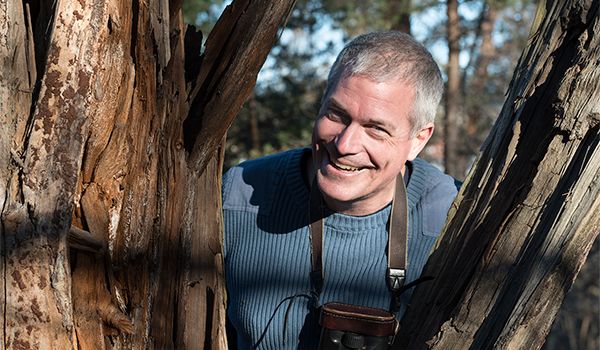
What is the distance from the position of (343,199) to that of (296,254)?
0.88 ft

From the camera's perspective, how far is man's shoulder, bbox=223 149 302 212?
2.66 metres

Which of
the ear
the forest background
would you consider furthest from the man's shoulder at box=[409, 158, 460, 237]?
the forest background

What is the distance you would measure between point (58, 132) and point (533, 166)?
107 centimetres

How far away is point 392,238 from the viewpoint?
2441 millimetres

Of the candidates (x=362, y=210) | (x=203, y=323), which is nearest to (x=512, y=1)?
(x=362, y=210)

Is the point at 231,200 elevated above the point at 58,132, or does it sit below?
below

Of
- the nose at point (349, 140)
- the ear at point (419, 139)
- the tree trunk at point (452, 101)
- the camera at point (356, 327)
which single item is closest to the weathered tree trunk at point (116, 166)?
the camera at point (356, 327)

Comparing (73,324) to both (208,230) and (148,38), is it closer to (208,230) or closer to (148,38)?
(208,230)

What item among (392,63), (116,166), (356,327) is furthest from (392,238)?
(116,166)

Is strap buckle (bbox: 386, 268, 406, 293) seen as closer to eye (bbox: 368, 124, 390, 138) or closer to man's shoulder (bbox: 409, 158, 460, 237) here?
man's shoulder (bbox: 409, 158, 460, 237)

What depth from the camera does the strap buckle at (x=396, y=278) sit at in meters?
2.36

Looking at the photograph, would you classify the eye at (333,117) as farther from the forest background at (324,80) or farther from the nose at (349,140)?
the forest background at (324,80)

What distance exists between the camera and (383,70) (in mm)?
2293

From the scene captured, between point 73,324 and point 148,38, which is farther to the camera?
point 148,38
